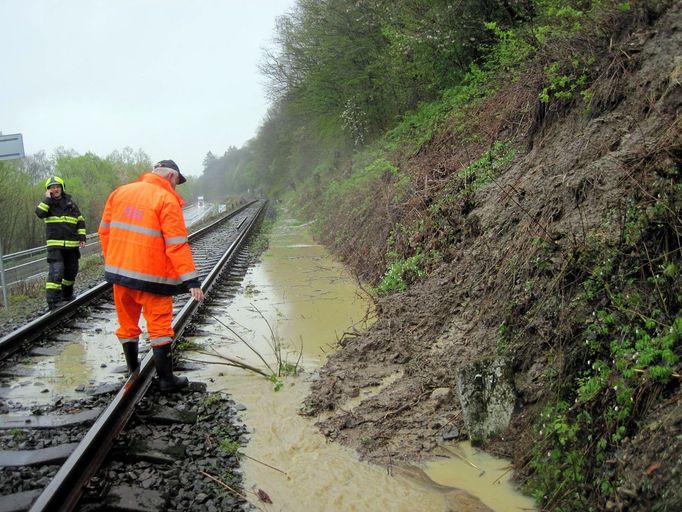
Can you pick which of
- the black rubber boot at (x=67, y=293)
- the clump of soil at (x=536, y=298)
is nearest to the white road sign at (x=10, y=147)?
the black rubber boot at (x=67, y=293)

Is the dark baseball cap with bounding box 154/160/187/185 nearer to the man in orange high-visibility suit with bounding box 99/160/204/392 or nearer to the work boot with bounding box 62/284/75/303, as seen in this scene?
the man in orange high-visibility suit with bounding box 99/160/204/392

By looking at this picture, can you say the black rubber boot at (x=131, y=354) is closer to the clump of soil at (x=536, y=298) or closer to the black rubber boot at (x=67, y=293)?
the clump of soil at (x=536, y=298)

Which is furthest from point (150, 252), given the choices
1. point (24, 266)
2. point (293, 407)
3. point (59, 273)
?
point (24, 266)

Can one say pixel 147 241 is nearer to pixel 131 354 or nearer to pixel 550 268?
pixel 131 354

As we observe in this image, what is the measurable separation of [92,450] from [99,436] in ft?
0.45

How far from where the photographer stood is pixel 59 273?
8.15m

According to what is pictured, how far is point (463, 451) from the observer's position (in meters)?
3.77

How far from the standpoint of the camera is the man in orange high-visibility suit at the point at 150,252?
14.8 ft

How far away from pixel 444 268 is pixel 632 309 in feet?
11.6

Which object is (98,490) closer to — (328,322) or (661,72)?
(328,322)

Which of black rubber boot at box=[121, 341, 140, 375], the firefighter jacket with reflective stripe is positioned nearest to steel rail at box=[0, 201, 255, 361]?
the firefighter jacket with reflective stripe

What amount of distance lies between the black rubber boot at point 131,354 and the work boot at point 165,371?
10.8 inches

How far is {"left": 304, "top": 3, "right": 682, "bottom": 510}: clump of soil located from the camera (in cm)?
338

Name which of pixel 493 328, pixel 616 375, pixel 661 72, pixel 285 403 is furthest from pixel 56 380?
pixel 661 72
